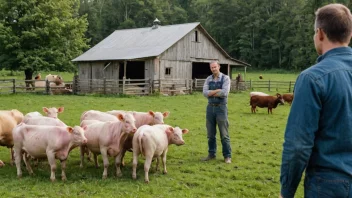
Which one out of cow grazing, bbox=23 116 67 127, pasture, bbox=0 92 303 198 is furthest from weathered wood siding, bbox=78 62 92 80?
cow grazing, bbox=23 116 67 127

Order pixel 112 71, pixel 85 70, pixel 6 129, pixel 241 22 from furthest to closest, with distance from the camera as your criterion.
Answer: pixel 241 22
pixel 85 70
pixel 112 71
pixel 6 129

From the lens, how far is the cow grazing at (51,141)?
284 inches

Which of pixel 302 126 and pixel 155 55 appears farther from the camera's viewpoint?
pixel 155 55

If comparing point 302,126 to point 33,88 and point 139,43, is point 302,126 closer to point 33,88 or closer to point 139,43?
point 33,88

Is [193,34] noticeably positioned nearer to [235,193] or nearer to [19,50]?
[19,50]

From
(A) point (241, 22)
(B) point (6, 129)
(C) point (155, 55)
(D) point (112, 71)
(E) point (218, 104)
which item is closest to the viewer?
(B) point (6, 129)

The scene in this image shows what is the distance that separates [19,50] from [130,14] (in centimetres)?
5129

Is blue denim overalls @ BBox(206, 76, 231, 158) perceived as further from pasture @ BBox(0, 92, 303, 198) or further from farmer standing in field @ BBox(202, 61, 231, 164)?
pasture @ BBox(0, 92, 303, 198)

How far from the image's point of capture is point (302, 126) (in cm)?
253

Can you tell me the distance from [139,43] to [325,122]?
3052 cm

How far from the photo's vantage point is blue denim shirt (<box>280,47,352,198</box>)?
2514mm

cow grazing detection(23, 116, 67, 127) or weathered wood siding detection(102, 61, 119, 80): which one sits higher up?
weathered wood siding detection(102, 61, 119, 80)

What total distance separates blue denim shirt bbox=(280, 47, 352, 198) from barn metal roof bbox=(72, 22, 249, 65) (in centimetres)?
2490

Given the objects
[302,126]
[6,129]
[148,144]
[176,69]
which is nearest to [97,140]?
[148,144]
